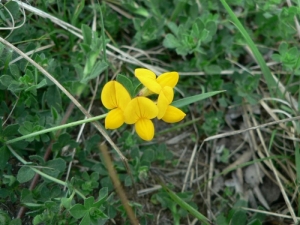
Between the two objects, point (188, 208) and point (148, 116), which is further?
point (188, 208)

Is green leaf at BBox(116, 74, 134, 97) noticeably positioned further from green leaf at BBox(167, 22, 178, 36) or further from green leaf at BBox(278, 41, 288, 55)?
green leaf at BBox(278, 41, 288, 55)

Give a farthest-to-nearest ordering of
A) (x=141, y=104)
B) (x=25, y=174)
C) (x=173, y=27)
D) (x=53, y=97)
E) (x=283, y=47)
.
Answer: (x=173, y=27) < (x=283, y=47) < (x=53, y=97) < (x=25, y=174) < (x=141, y=104)

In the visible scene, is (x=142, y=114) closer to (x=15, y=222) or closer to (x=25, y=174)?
(x=25, y=174)

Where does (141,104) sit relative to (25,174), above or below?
above

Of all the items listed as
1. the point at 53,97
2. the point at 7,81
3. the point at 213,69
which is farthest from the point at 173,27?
the point at 7,81

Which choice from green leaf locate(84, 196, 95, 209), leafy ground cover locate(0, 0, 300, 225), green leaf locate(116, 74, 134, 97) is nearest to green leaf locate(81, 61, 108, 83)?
leafy ground cover locate(0, 0, 300, 225)

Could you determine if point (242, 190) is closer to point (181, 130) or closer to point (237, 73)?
point (181, 130)

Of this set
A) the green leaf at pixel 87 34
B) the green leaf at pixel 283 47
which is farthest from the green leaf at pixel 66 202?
the green leaf at pixel 283 47

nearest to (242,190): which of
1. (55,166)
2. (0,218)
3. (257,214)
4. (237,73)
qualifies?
(257,214)
